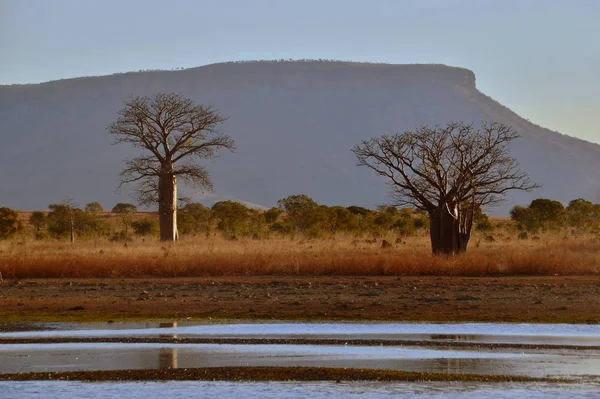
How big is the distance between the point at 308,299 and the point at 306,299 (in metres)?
0.05

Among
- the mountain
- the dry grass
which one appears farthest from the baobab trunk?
the mountain

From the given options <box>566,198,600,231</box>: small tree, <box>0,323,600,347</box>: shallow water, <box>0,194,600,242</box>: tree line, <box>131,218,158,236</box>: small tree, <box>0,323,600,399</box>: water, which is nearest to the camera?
<box>0,323,600,399</box>: water

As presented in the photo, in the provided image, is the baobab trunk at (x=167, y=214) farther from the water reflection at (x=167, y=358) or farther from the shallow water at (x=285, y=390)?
the shallow water at (x=285, y=390)

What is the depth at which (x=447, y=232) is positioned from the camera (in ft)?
118

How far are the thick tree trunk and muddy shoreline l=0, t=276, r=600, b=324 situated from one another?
490cm

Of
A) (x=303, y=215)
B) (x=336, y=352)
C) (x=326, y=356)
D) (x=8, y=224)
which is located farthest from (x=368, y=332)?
(x=8, y=224)

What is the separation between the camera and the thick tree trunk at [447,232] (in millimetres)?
35906

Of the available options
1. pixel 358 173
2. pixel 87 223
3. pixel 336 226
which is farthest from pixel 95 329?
pixel 358 173

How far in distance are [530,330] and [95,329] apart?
24.9 feet

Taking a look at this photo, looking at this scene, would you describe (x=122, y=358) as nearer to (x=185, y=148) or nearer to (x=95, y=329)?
(x=95, y=329)

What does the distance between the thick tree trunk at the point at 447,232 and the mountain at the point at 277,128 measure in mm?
102725

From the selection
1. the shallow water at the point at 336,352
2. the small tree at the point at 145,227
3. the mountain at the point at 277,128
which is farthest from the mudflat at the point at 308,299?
the mountain at the point at 277,128

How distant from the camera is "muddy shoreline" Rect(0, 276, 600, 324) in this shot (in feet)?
72.7

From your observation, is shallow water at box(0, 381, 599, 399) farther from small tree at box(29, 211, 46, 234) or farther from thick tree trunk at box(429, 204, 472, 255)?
small tree at box(29, 211, 46, 234)
